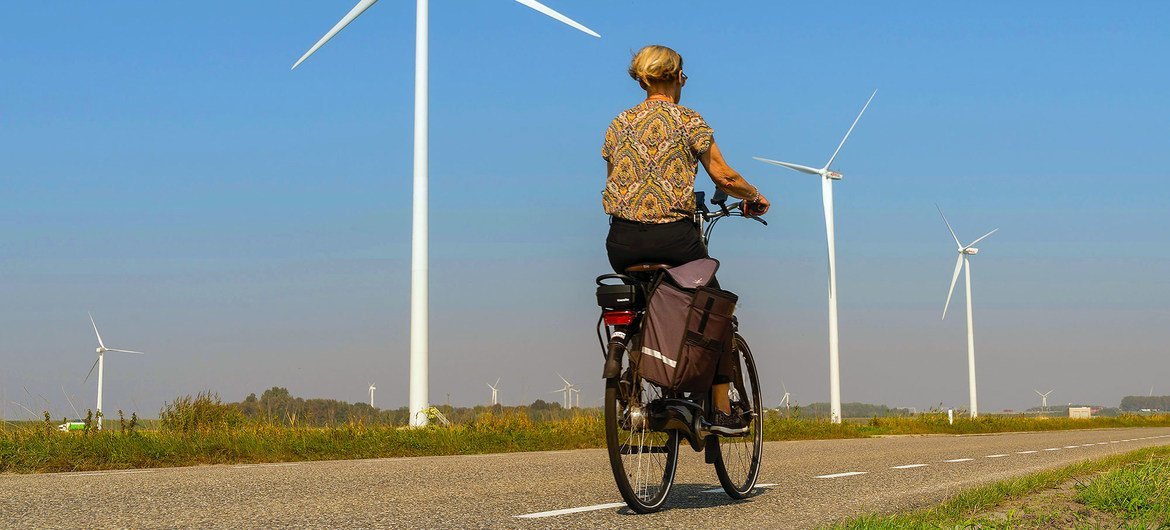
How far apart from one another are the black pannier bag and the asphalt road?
0.71 metres

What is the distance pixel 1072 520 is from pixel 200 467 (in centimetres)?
622

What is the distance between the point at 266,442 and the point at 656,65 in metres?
5.94

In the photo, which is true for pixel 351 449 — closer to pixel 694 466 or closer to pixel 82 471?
pixel 82 471

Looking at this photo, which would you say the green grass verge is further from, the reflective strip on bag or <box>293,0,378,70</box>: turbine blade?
<box>293,0,378,70</box>: turbine blade

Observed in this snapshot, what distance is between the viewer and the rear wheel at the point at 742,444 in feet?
21.2

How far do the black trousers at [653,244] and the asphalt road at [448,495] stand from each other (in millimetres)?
1261

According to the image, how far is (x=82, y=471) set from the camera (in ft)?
28.8

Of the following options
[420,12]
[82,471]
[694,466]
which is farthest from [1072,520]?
[420,12]

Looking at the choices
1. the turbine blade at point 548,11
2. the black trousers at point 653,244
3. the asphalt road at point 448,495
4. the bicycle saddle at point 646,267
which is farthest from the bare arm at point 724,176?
the turbine blade at point 548,11

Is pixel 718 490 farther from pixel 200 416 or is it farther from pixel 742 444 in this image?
pixel 200 416

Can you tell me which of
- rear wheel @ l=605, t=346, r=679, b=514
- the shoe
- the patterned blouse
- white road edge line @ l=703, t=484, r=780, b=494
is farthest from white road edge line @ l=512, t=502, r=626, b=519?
the patterned blouse

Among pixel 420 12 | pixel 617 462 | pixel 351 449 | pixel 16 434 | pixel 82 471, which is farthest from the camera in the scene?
pixel 420 12

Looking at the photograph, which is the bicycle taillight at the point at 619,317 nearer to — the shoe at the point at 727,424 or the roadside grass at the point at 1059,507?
the shoe at the point at 727,424

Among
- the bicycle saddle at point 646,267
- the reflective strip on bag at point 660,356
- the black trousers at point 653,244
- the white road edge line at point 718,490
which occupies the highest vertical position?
the black trousers at point 653,244
